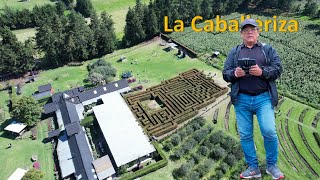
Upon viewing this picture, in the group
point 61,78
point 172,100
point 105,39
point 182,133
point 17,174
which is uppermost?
point 105,39

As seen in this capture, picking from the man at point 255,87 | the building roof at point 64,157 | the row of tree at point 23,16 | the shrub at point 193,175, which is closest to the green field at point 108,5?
the row of tree at point 23,16

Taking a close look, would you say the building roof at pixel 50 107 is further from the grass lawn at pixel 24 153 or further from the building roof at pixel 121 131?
the building roof at pixel 121 131

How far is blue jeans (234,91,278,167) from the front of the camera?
13.7 meters

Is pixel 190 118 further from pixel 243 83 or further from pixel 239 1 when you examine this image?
pixel 239 1

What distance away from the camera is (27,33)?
99.6 m

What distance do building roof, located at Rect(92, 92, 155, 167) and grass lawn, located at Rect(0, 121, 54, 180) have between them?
1044 centimetres

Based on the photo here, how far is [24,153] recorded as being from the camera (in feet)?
169

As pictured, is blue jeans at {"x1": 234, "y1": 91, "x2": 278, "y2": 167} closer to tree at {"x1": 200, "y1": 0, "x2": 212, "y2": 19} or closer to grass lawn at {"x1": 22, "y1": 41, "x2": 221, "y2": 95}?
grass lawn at {"x1": 22, "y1": 41, "x2": 221, "y2": 95}

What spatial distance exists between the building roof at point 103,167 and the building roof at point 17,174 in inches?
452

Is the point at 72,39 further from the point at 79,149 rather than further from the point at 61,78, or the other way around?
the point at 79,149

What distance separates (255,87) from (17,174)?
146 ft

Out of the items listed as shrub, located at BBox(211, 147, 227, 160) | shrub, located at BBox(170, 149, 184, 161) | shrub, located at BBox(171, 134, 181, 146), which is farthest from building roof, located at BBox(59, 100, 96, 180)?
shrub, located at BBox(211, 147, 227, 160)

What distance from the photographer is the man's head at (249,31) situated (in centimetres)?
1352

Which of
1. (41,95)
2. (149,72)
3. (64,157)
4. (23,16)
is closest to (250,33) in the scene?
(64,157)
